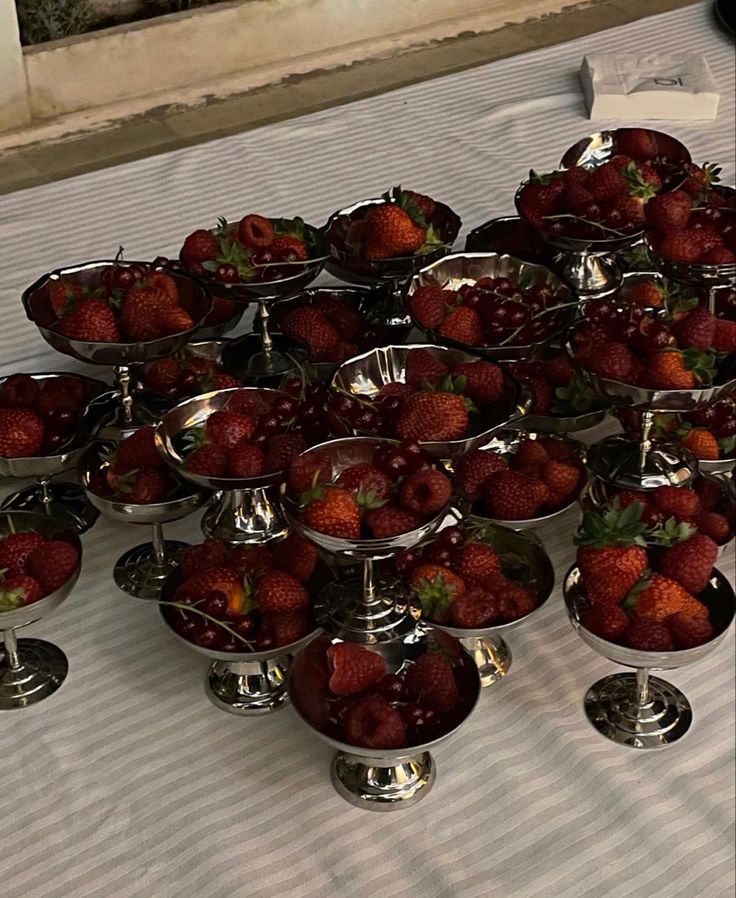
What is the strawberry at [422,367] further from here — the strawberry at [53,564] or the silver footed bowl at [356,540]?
the strawberry at [53,564]

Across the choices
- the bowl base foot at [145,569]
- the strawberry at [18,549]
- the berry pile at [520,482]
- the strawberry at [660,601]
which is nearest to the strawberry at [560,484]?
the berry pile at [520,482]

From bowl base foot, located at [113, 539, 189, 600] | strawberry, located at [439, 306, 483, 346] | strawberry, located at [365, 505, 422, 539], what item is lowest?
bowl base foot, located at [113, 539, 189, 600]

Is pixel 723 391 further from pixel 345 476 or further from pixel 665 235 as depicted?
pixel 345 476

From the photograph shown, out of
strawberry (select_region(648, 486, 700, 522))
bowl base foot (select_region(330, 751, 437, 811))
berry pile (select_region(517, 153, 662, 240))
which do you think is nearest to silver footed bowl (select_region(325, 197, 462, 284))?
berry pile (select_region(517, 153, 662, 240))

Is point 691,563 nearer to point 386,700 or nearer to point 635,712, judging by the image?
point 635,712

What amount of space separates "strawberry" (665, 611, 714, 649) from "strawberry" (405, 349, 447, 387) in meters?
0.35

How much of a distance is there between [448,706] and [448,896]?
0.50 feet

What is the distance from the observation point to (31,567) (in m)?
1.18

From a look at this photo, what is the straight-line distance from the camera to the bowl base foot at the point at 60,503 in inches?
57.5

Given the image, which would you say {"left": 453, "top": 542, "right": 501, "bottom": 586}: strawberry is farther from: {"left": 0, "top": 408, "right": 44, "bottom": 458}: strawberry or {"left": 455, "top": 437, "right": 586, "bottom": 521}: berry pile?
{"left": 0, "top": 408, "right": 44, "bottom": 458}: strawberry

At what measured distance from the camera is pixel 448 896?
101cm

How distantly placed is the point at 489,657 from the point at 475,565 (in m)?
0.10

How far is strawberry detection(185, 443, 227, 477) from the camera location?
1163 millimetres

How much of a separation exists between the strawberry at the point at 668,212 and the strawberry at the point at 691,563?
1.50 feet
